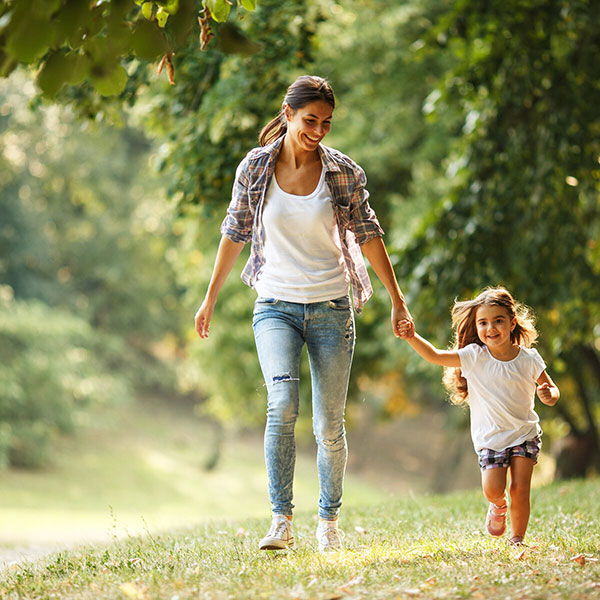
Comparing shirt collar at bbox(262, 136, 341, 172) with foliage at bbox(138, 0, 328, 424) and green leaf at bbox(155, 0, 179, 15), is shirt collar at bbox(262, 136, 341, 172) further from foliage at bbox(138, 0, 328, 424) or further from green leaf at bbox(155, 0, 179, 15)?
foliage at bbox(138, 0, 328, 424)

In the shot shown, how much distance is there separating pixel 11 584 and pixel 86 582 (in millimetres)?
365

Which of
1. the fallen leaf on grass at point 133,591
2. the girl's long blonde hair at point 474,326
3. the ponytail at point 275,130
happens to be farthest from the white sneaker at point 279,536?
the ponytail at point 275,130

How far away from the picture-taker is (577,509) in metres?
6.69

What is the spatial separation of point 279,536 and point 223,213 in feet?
25.8

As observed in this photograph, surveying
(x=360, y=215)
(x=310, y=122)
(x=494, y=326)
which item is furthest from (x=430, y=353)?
(x=310, y=122)

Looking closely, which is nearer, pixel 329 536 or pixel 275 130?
pixel 329 536

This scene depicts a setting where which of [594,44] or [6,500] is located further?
[6,500]

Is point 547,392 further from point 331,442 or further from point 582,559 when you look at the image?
point 331,442

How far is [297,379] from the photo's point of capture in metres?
4.29

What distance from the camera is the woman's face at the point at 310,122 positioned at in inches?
167

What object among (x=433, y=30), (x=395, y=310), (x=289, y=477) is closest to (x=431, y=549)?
(x=289, y=477)

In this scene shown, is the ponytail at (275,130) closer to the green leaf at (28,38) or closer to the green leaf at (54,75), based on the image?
the green leaf at (54,75)

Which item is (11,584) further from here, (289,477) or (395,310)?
(395,310)

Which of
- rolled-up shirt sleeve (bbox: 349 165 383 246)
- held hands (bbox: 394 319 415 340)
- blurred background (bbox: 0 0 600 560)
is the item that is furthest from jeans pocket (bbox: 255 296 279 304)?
blurred background (bbox: 0 0 600 560)
